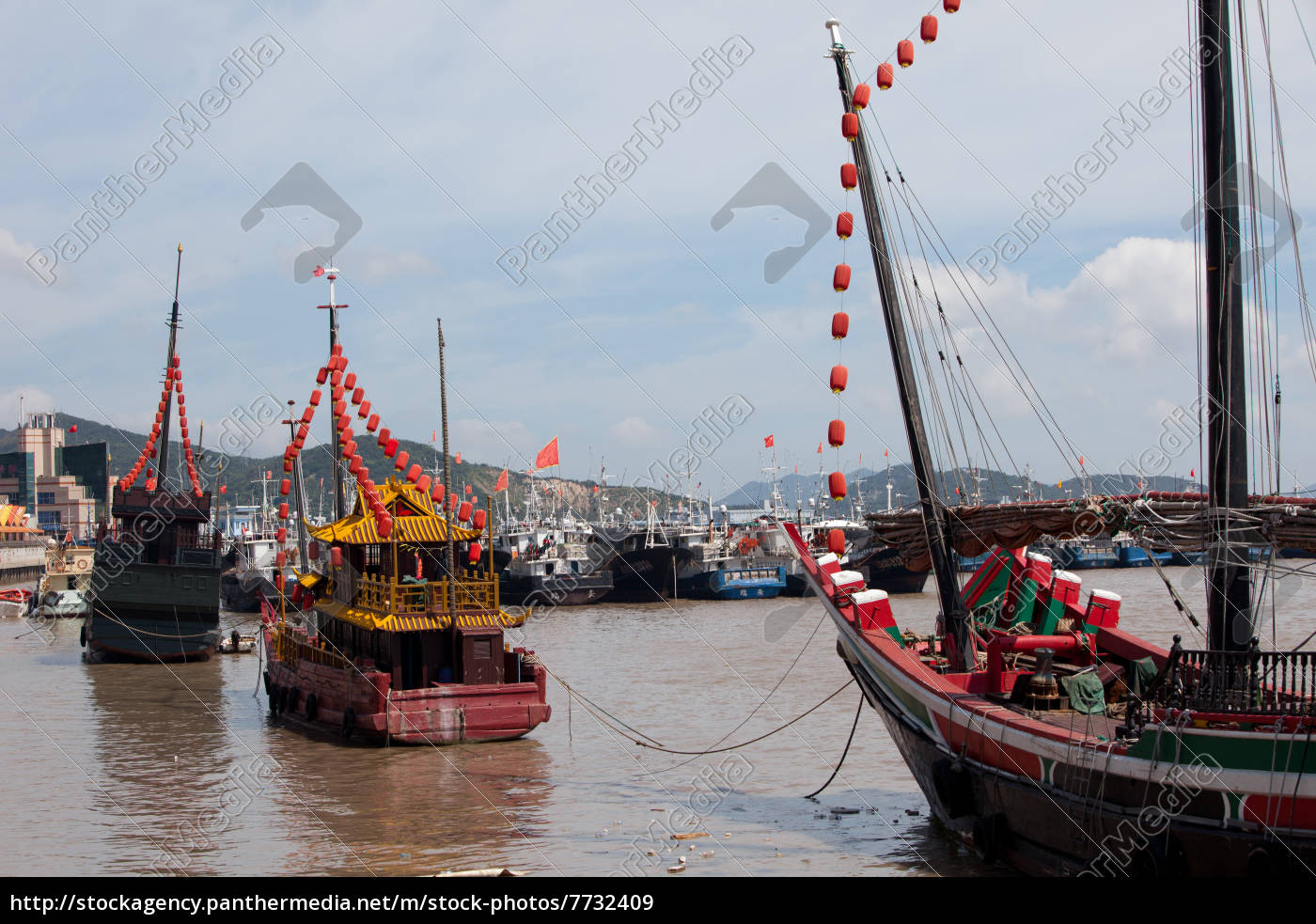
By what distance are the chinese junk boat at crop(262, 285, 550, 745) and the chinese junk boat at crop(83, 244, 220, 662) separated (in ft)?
54.9

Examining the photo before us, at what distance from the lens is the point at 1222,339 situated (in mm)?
14719

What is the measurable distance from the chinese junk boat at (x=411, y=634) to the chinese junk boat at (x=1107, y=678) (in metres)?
7.35

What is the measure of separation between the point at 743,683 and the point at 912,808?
1604cm

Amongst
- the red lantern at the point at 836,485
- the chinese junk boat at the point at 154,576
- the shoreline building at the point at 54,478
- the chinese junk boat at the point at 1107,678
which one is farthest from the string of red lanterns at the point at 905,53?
the shoreline building at the point at 54,478

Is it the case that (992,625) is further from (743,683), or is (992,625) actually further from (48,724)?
(48,724)

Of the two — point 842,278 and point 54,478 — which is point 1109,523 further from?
point 54,478

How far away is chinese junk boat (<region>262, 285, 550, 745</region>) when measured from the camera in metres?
24.0

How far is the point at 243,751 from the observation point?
25.7m

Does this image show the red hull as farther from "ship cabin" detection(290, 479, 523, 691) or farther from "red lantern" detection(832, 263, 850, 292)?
"red lantern" detection(832, 263, 850, 292)

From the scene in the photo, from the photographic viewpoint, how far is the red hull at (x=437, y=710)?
2380 cm

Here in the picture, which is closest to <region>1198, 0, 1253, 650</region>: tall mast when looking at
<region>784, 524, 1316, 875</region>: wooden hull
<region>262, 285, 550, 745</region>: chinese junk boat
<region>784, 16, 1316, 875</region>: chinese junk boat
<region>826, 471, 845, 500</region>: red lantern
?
<region>784, 16, 1316, 875</region>: chinese junk boat

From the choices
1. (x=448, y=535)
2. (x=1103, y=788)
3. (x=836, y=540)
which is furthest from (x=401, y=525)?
(x=1103, y=788)

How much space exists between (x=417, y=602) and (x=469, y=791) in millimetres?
5267

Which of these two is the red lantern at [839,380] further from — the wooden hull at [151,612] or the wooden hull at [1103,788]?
the wooden hull at [151,612]
